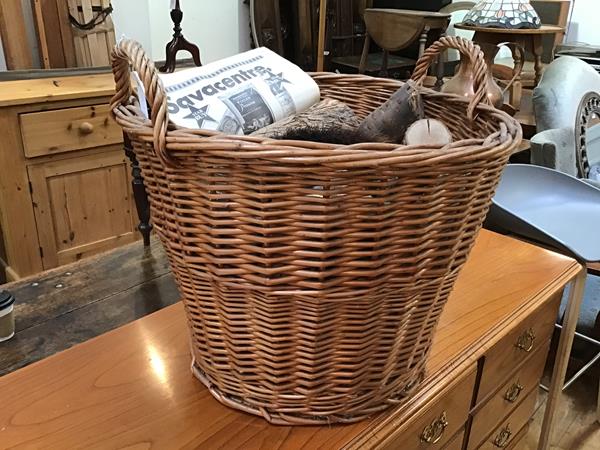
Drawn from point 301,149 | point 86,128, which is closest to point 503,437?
point 301,149

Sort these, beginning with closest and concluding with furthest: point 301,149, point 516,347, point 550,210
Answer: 1. point 301,149
2. point 516,347
3. point 550,210

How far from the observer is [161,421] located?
2.11ft

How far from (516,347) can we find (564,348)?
27 cm

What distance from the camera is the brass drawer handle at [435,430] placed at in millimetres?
768

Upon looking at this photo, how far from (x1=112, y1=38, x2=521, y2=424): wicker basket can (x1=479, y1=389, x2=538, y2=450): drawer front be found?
0.50 m

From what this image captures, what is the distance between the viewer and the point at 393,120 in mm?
697

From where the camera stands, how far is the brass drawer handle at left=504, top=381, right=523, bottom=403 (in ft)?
3.32

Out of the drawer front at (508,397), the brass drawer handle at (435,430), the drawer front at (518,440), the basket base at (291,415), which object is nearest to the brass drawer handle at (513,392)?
→ the drawer front at (508,397)

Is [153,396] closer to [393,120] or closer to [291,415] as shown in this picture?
[291,415]

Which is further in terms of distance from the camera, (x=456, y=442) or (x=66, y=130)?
(x=66, y=130)

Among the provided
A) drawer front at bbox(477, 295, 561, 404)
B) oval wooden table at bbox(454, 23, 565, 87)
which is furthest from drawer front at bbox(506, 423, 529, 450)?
oval wooden table at bbox(454, 23, 565, 87)

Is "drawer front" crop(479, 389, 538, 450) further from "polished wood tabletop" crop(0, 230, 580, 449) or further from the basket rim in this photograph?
the basket rim

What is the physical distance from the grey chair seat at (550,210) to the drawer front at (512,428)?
308 mm

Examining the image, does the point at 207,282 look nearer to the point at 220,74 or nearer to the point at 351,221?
the point at 351,221
